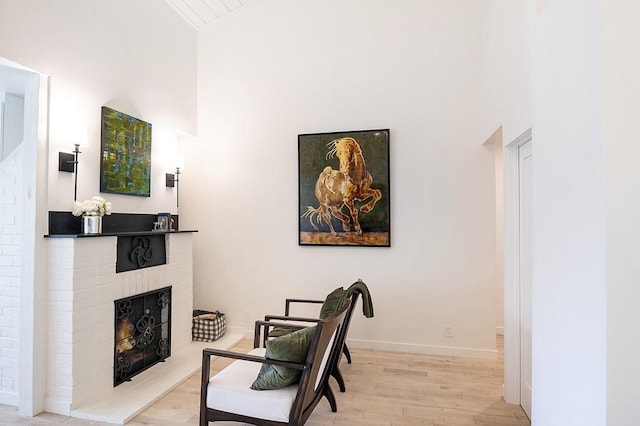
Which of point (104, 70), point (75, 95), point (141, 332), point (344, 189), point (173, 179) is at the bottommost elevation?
point (141, 332)

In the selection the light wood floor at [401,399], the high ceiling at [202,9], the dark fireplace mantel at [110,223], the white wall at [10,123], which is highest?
the high ceiling at [202,9]

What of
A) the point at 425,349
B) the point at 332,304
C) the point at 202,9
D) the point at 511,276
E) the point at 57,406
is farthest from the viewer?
the point at 202,9

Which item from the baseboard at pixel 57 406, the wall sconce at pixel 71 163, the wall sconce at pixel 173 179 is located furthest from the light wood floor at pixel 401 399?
the wall sconce at pixel 173 179

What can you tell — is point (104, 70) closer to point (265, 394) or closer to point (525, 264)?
point (265, 394)

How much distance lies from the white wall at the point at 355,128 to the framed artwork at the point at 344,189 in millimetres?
127

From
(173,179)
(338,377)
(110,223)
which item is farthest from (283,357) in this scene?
(173,179)

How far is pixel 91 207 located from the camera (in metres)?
2.79

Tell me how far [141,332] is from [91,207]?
1.28 m

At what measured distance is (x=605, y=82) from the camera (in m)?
1.25

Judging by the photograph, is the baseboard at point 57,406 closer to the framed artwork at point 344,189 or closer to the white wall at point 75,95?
the white wall at point 75,95

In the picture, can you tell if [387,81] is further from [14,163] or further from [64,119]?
[14,163]

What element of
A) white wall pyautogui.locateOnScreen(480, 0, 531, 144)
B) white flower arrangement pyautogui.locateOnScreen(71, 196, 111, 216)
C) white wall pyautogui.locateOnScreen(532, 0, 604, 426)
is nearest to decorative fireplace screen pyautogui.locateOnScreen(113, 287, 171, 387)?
white flower arrangement pyautogui.locateOnScreen(71, 196, 111, 216)

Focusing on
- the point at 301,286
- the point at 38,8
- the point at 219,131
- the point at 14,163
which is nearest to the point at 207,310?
the point at 301,286

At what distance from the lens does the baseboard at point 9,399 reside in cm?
262
